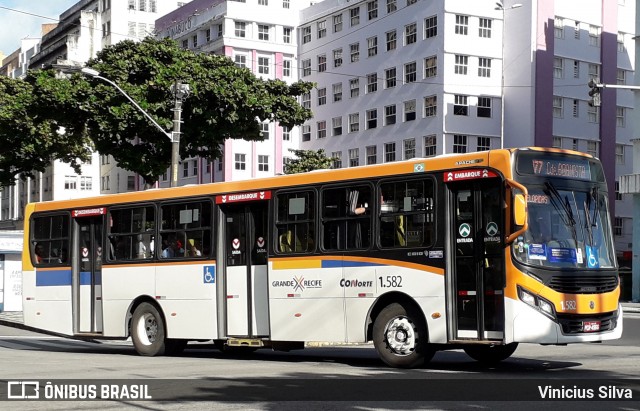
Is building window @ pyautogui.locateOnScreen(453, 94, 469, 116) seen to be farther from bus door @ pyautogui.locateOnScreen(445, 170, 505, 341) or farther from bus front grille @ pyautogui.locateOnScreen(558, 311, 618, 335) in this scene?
bus front grille @ pyautogui.locateOnScreen(558, 311, 618, 335)

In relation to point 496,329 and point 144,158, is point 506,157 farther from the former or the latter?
point 144,158

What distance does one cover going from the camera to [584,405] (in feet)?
37.6

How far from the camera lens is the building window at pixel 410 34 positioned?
6507cm

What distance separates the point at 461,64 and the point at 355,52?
33.5 ft

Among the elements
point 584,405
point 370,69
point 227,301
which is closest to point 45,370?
point 227,301

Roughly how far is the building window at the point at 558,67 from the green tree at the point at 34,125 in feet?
95.6

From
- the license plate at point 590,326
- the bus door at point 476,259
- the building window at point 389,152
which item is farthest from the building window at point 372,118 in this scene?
the license plate at point 590,326

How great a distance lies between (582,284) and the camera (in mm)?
15258

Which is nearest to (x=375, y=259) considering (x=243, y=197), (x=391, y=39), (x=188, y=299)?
(x=243, y=197)

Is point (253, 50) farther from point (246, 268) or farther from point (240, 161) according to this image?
point (246, 268)

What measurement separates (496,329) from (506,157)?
246 cm

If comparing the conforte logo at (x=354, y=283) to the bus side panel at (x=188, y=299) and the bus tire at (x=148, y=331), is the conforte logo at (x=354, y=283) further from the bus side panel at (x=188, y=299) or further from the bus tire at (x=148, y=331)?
the bus tire at (x=148, y=331)

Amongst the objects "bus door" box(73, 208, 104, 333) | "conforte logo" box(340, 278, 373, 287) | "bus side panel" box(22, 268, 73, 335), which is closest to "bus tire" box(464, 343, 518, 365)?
"conforte logo" box(340, 278, 373, 287)

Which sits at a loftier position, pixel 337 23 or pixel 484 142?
pixel 337 23
